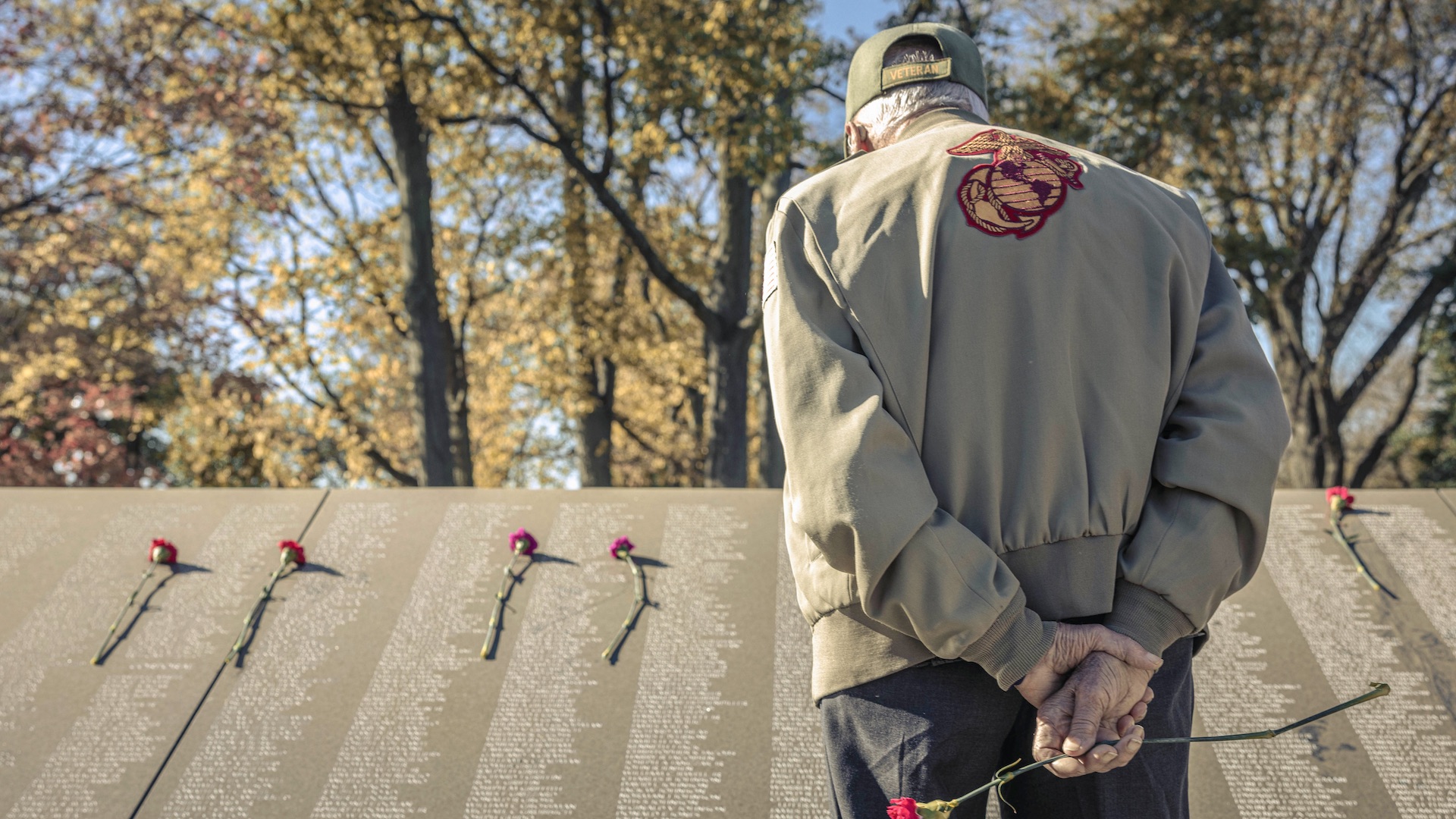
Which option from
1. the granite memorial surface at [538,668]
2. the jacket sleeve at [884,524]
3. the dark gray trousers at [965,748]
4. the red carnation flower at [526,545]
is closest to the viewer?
the jacket sleeve at [884,524]

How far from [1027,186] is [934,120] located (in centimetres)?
23

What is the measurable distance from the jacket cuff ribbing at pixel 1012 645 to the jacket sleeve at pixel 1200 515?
0.49 feet

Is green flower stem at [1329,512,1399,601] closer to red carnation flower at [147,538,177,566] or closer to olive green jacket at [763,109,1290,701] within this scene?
olive green jacket at [763,109,1290,701]

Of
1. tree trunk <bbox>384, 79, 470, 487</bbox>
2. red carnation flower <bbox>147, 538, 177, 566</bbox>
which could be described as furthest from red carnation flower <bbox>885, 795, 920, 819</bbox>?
tree trunk <bbox>384, 79, 470, 487</bbox>

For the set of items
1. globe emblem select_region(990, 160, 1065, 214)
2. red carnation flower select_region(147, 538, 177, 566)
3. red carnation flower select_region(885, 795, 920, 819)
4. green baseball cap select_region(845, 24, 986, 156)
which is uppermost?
green baseball cap select_region(845, 24, 986, 156)

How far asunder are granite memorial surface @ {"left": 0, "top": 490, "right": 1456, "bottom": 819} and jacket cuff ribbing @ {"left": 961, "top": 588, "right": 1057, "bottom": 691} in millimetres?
1644

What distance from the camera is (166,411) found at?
544 inches

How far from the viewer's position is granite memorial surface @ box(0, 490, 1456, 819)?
288 centimetres

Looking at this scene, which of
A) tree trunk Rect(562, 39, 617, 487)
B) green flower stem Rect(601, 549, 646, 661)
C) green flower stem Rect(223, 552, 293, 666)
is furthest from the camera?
tree trunk Rect(562, 39, 617, 487)

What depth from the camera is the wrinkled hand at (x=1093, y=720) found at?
1368mm

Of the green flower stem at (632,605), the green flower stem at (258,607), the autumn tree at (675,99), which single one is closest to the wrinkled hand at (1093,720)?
the green flower stem at (632,605)

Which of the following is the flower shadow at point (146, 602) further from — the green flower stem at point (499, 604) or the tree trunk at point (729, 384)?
the tree trunk at point (729, 384)

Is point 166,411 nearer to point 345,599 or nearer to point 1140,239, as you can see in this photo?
point 345,599

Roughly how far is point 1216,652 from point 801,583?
2152mm
